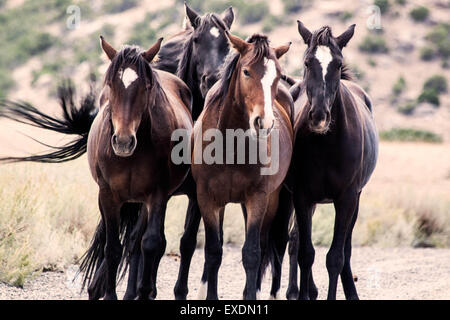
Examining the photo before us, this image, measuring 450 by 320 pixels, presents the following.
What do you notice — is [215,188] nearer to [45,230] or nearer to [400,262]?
[45,230]

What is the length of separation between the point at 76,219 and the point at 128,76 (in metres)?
5.23

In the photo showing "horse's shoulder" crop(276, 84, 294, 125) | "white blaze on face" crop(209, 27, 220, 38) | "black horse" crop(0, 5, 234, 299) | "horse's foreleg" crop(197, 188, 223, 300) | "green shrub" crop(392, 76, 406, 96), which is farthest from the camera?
"green shrub" crop(392, 76, 406, 96)

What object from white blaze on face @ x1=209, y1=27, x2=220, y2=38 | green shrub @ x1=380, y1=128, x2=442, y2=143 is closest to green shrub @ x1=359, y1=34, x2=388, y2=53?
green shrub @ x1=380, y1=128, x2=442, y2=143

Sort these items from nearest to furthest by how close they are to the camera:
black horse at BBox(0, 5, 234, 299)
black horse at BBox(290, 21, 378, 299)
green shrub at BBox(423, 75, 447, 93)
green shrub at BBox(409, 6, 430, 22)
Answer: black horse at BBox(290, 21, 378, 299), black horse at BBox(0, 5, 234, 299), green shrub at BBox(423, 75, 447, 93), green shrub at BBox(409, 6, 430, 22)

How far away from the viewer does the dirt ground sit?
8.35 metres

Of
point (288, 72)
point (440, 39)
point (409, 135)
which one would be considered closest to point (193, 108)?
point (288, 72)

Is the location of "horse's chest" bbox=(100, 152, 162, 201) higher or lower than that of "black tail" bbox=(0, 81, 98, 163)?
lower

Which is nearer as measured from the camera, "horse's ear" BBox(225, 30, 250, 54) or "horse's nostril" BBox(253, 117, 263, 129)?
"horse's nostril" BBox(253, 117, 263, 129)

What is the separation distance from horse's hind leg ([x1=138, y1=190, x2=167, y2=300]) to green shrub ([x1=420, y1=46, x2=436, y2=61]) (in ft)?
126

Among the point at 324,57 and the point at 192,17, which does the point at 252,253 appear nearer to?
the point at 324,57

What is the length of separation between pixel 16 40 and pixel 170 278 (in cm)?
4076

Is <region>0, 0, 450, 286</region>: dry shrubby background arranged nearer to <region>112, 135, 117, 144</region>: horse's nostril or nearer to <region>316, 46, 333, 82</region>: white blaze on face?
<region>112, 135, 117, 144</region>: horse's nostril

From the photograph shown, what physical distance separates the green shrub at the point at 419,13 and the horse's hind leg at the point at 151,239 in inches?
1625
